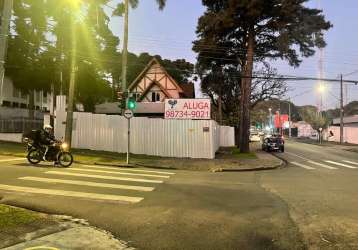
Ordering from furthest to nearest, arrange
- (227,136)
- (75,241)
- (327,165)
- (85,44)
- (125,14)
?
1. (227,136)
2. (85,44)
3. (125,14)
4. (327,165)
5. (75,241)

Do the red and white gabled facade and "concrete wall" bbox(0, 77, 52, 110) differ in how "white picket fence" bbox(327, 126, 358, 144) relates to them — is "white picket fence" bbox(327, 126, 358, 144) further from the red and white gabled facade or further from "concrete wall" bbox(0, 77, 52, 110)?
"concrete wall" bbox(0, 77, 52, 110)

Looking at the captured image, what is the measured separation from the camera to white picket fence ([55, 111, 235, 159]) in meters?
27.2

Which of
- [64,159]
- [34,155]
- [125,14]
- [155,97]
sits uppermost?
[125,14]

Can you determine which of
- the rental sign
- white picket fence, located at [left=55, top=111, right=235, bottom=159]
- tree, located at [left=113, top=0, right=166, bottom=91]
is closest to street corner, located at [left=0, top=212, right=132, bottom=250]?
white picket fence, located at [left=55, top=111, right=235, bottom=159]

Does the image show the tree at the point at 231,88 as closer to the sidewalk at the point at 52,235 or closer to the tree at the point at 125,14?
the tree at the point at 125,14

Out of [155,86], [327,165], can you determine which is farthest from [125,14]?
[155,86]

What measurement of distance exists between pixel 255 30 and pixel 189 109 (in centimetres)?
1084

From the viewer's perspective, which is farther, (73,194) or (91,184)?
(91,184)

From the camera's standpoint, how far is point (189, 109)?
28219 millimetres

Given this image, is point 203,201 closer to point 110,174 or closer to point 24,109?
point 110,174

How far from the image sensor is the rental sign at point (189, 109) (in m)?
28.1

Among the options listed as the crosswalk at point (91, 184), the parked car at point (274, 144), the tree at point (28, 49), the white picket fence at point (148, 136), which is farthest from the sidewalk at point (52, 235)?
the parked car at point (274, 144)

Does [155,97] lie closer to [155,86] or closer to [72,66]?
[155,86]

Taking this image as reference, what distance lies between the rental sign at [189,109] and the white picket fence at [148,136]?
797 millimetres
